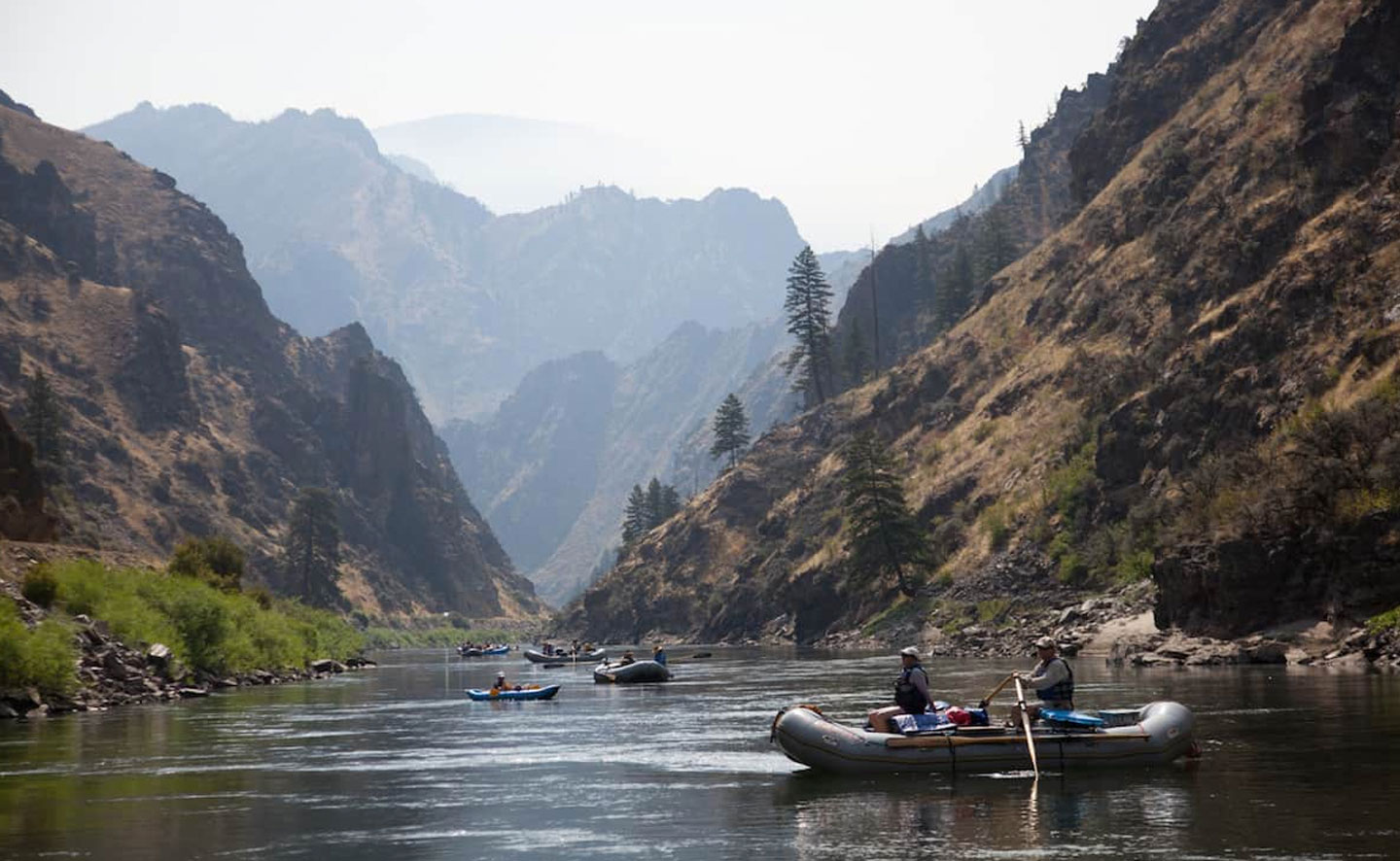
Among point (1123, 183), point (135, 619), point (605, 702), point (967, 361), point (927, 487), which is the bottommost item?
point (605, 702)

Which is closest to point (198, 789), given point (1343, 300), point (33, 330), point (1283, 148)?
point (1343, 300)

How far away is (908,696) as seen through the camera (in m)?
35.3

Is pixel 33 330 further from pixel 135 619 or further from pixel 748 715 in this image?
pixel 748 715

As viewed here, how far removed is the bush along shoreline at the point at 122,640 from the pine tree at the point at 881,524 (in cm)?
4696

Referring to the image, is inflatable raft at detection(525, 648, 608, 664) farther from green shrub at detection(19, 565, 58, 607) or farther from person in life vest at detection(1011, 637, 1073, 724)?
person in life vest at detection(1011, 637, 1073, 724)

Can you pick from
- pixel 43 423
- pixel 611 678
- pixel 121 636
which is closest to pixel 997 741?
pixel 611 678

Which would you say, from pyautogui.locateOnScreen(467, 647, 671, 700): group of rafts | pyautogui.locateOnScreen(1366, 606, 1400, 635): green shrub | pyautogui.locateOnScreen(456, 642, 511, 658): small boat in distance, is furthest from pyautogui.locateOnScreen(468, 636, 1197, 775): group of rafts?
pyautogui.locateOnScreen(456, 642, 511, 658): small boat in distance

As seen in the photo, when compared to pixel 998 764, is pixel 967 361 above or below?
above

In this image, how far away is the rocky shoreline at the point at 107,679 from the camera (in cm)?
6006

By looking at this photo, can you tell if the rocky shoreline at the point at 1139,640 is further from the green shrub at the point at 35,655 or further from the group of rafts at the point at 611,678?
the green shrub at the point at 35,655

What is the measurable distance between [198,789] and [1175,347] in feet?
266

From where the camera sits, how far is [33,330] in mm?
197125

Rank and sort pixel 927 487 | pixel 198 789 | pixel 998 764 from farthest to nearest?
pixel 927 487
pixel 198 789
pixel 998 764

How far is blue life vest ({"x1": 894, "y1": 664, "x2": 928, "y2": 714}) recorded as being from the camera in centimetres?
3512
